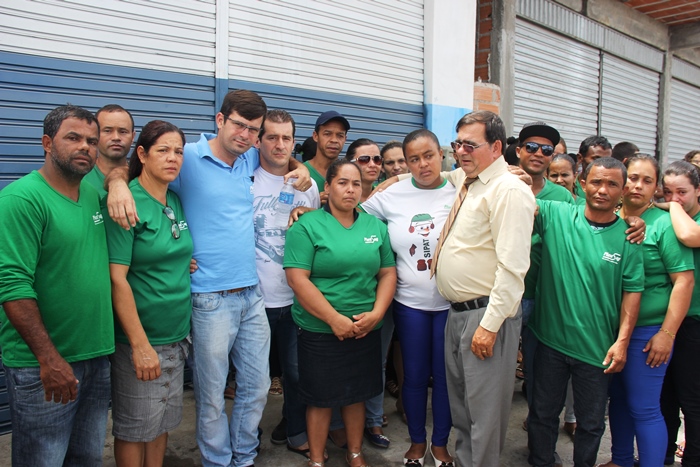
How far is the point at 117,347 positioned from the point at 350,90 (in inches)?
145

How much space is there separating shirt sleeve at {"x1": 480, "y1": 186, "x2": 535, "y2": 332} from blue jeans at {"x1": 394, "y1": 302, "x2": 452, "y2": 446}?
53cm

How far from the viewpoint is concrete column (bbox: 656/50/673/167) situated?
9508 mm

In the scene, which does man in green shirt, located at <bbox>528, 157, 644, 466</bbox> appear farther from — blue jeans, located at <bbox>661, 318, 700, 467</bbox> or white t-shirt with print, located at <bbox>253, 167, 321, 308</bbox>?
white t-shirt with print, located at <bbox>253, 167, 321, 308</bbox>

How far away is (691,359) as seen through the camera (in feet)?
10.3

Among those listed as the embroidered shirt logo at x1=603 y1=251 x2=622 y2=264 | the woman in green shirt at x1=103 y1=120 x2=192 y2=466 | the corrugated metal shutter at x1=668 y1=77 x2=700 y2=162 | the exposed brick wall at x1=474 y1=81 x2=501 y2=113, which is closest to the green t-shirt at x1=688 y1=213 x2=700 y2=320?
the embroidered shirt logo at x1=603 y1=251 x2=622 y2=264

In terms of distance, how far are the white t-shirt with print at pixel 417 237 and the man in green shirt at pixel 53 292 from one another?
5.56 feet

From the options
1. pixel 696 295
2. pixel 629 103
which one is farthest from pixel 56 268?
pixel 629 103

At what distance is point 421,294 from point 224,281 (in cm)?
120

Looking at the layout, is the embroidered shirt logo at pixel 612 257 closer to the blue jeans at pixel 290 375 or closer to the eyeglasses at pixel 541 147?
the eyeglasses at pixel 541 147

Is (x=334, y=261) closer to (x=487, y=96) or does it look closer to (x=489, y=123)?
(x=489, y=123)

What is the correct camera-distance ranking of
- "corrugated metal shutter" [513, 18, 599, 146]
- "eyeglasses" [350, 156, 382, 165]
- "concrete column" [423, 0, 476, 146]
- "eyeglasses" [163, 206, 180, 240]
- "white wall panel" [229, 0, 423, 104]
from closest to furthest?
"eyeglasses" [163, 206, 180, 240]
"eyeglasses" [350, 156, 382, 165]
"white wall panel" [229, 0, 423, 104]
"concrete column" [423, 0, 476, 146]
"corrugated metal shutter" [513, 18, 599, 146]

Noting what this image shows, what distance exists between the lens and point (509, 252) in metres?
2.70

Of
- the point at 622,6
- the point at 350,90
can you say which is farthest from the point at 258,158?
the point at 622,6

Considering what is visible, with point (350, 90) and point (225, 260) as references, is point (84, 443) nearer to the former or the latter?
point (225, 260)
